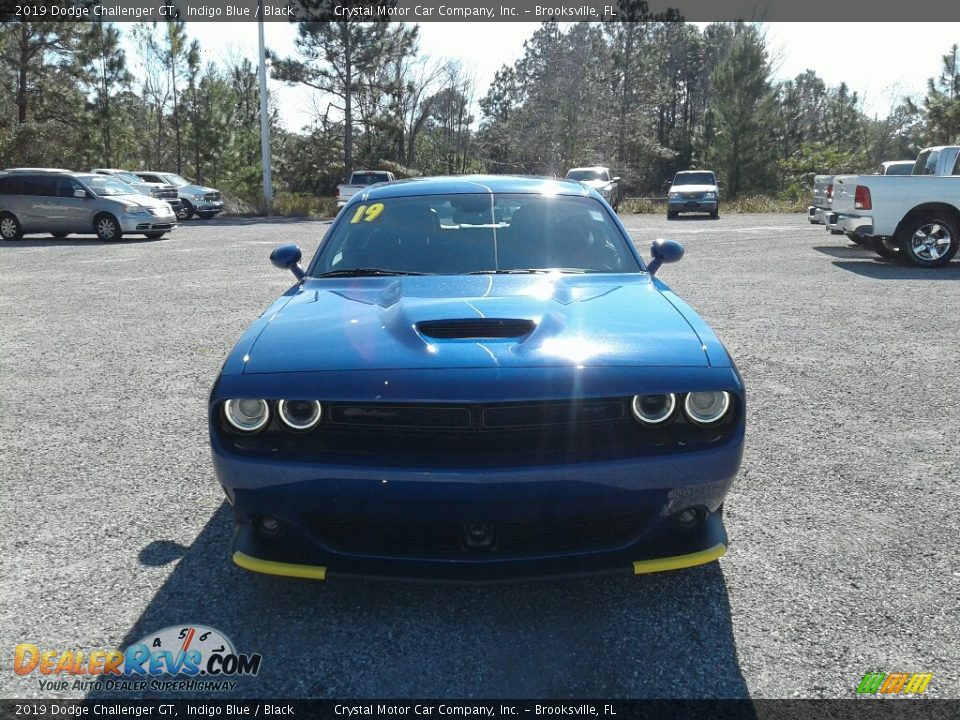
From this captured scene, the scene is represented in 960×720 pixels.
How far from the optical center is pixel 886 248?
13531mm

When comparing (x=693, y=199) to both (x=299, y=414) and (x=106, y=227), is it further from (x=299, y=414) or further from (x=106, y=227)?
(x=299, y=414)

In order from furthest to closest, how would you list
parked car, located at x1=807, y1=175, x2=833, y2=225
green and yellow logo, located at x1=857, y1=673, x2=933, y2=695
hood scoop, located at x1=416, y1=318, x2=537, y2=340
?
parked car, located at x1=807, y1=175, x2=833, y2=225 < hood scoop, located at x1=416, y1=318, x2=537, y2=340 < green and yellow logo, located at x1=857, y1=673, x2=933, y2=695

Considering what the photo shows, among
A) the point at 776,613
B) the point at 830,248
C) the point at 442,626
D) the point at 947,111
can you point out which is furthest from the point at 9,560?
the point at 947,111

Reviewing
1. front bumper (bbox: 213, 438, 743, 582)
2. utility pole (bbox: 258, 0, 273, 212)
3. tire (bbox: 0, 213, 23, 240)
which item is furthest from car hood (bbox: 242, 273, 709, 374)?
utility pole (bbox: 258, 0, 273, 212)

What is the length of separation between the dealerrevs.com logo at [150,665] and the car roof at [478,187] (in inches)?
100

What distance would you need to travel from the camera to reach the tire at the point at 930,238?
12398 millimetres

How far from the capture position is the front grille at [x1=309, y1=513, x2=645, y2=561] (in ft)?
8.21

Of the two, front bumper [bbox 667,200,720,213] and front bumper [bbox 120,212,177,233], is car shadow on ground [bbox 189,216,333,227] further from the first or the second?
front bumper [bbox 667,200,720,213]

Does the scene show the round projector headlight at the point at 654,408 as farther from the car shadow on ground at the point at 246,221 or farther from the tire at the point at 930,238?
the car shadow on ground at the point at 246,221

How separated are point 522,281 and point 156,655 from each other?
202 centimetres

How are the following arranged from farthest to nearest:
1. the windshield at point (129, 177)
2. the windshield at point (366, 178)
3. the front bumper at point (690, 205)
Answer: the windshield at point (366, 178), the front bumper at point (690, 205), the windshield at point (129, 177)

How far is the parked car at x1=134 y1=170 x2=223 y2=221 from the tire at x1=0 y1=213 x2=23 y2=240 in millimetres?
9187

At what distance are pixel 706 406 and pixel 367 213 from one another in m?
2.29

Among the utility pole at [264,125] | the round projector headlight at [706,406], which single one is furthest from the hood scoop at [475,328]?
the utility pole at [264,125]
